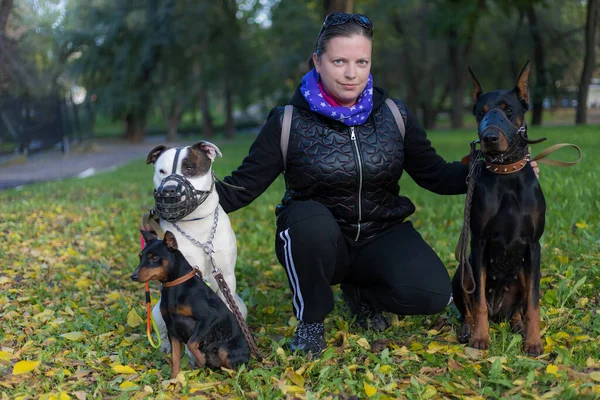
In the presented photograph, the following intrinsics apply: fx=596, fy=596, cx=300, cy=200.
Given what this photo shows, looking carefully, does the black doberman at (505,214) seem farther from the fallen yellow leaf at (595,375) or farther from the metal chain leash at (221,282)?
the metal chain leash at (221,282)

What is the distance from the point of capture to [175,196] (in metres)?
2.92

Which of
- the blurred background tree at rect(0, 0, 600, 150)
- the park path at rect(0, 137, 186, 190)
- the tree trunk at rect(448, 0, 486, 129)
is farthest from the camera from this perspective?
the blurred background tree at rect(0, 0, 600, 150)

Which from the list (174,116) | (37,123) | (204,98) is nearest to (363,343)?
(37,123)

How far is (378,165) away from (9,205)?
6.32 metres

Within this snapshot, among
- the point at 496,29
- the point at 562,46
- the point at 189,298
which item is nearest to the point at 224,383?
the point at 189,298

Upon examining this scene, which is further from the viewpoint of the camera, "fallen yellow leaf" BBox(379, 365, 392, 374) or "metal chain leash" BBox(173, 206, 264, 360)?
"metal chain leash" BBox(173, 206, 264, 360)

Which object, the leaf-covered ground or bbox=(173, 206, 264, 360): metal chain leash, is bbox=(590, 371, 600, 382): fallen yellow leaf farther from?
bbox=(173, 206, 264, 360): metal chain leash

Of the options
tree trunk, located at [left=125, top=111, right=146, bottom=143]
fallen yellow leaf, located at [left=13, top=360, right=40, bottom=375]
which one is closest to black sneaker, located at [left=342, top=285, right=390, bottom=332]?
fallen yellow leaf, located at [left=13, top=360, right=40, bottom=375]

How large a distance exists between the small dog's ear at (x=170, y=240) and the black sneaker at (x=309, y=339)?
3.02ft

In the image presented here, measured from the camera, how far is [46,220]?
7.08 m

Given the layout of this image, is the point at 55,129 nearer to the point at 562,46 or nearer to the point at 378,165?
the point at 378,165

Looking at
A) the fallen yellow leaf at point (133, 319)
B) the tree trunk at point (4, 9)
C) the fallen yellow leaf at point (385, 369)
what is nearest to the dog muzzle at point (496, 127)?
the fallen yellow leaf at point (385, 369)

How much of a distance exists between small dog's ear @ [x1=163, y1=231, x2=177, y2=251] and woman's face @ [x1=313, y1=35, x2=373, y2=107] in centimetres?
126

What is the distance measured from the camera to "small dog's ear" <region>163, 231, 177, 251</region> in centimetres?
289
